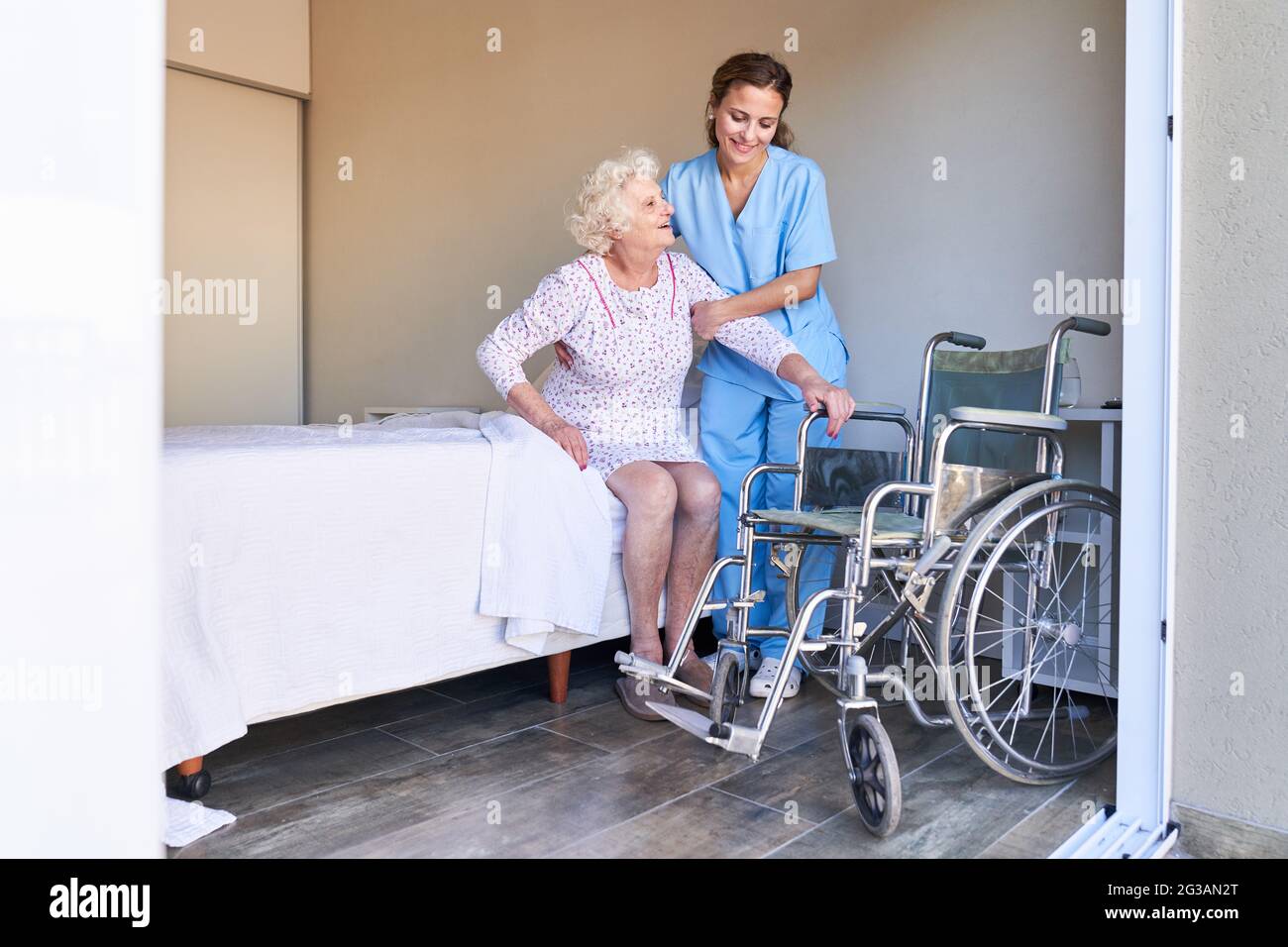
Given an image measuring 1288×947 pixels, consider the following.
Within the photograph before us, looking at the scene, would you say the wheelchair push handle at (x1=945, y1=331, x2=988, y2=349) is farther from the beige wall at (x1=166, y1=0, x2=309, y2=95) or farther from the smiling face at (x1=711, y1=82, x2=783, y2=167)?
the beige wall at (x1=166, y1=0, x2=309, y2=95)

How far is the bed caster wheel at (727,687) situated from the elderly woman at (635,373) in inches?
9.5

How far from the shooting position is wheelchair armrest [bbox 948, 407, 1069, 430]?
1689 mm

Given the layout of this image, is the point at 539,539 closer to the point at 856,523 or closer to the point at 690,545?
the point at 690,545

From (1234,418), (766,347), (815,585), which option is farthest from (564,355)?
(1234,418)

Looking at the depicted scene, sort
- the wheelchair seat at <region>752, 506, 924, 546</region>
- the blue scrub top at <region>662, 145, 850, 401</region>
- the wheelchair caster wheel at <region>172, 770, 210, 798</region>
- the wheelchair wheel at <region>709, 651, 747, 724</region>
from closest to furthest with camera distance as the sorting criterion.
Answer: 1. the wheelchair caster wheel at <region>172, 770, 210, 798</region>
2. the wheelchair seat at <region>752, 506, 924, 546</region>
3. the wheelchair wheel at <region>709, 651, 747, 724</region>
4. the blue scrub top at <region>662, 145, 850, 401</region>

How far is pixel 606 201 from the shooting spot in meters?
2.34

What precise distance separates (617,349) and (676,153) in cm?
135

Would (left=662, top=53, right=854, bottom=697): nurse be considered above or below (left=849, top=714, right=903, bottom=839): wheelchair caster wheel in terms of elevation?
above

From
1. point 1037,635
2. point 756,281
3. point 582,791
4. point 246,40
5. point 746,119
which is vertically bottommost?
point 582,791

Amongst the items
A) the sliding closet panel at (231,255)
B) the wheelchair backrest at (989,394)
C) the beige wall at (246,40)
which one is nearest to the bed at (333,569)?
the wheelchair backrest at (989,394)

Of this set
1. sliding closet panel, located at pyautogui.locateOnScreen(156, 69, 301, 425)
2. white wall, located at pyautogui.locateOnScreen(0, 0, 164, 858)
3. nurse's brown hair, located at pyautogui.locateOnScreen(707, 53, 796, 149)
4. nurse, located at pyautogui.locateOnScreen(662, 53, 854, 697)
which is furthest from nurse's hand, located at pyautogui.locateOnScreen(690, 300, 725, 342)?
sliding closet panel, located at pyautogui.locateOnScreen(156, 69, 301, 425)

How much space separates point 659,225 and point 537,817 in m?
1.34

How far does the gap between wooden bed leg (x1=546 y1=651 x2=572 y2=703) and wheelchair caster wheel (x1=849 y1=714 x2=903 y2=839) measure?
830 millimetres

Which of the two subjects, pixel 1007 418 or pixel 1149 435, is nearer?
pixel 1149 435
